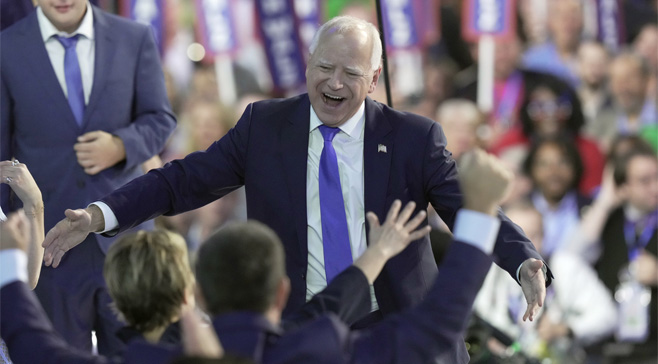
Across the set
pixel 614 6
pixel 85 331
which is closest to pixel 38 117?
pixel 85 331

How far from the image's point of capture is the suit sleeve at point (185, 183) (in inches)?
136

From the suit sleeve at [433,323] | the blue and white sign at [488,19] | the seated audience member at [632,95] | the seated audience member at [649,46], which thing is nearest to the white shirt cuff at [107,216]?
the suit sleeve at [433,323]

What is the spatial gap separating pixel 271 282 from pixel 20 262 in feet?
1.84

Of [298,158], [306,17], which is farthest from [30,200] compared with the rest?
[306,17]

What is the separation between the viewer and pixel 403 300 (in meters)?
3.50

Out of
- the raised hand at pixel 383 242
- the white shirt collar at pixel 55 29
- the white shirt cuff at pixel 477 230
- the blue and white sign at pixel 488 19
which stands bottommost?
the blue and white sign at pixel 488 19

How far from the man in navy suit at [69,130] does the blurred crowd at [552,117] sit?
3.20m

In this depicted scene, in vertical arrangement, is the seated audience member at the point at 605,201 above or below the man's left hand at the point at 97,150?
below

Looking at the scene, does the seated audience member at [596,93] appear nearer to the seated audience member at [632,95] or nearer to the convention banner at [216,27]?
the seated audience member at [632,95]

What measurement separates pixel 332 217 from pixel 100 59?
1183 mm

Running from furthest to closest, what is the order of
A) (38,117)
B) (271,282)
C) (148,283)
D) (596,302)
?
1. (596,302)
2. (38,117)
3. (148,283)
4. (271,282)

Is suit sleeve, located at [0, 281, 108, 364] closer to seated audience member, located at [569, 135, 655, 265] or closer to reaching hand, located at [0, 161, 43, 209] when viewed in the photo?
reaching hand, located at [0, 161, 43, 209]

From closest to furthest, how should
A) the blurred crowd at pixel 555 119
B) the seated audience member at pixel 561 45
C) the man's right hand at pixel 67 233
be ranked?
the man's right hand at pixel 67 233
the blurred crowd at pixel 555 119
the seated audience member at pixel 561 45

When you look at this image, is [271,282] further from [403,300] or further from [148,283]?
[403,300]
